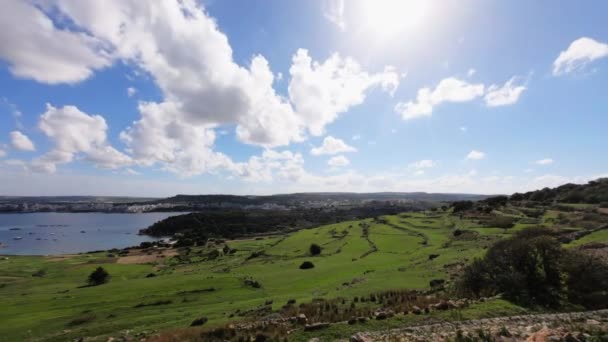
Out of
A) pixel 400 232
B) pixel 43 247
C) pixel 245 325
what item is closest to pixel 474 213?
pixel 400 232

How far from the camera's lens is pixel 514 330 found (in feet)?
41.9

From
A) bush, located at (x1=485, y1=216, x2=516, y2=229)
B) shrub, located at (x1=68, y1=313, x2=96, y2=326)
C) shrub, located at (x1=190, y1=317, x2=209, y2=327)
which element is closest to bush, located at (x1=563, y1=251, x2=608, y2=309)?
shrub, located at (x1=190, y1=317, x2=209, y2=327)

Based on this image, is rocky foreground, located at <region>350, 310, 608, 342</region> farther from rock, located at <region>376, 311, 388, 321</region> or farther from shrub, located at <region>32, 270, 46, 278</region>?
shrub, located at <region>32, 270, 46, 278</region>

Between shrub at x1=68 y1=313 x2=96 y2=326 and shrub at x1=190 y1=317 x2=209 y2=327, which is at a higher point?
shrub at x1=190 y1=317 x2=209 y2=327

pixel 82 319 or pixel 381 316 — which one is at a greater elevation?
pixel 381 316

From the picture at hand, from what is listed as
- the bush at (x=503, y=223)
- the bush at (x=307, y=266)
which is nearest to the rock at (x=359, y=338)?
the bush at (x=307, y=266)

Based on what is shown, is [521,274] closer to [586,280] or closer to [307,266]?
[586,280]

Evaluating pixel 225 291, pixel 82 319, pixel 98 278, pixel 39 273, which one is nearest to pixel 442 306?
pixel 225 291

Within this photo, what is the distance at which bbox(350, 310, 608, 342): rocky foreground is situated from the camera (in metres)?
11.7

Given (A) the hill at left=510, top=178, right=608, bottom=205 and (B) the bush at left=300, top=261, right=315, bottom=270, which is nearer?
(B) the bush at left=300, top=261, right=315, bottom=270

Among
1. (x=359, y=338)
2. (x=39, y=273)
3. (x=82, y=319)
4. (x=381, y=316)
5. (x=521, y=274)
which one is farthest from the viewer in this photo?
(x=39, y=273)

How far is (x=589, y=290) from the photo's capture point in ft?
60.1

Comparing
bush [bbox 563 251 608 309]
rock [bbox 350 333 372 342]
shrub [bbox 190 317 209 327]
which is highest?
bush [bbox 563 251 608 309]

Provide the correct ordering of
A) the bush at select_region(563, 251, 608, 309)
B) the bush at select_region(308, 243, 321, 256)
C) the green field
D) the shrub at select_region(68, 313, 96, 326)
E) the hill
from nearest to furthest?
the bush at select_region(563, 251, 608, 309), the green field, the shrub at select_region(68, 313, 96, 326), the bush at select_region(308, 243, 321, 256), the hill
